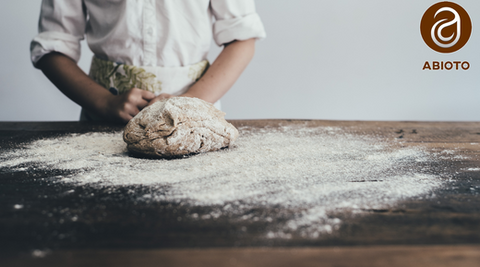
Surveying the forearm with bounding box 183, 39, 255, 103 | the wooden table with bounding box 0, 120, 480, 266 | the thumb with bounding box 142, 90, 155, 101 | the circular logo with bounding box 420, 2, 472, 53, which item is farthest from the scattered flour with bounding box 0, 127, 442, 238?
the circular logo with bounding box 420, 2, 472, 53

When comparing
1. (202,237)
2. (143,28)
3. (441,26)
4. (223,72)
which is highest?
(441,26)

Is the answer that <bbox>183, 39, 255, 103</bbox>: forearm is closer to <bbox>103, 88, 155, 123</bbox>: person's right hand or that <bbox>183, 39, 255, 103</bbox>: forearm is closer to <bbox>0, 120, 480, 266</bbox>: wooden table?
<bbox>103, 88, 155, 123</bbox>: person's right hand

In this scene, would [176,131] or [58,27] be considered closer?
[176,131]

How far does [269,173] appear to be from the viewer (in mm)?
643

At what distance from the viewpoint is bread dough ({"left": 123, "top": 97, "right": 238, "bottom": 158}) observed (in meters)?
0.75

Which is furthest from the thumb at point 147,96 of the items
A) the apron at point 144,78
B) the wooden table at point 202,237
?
the wooden table at point 202,237

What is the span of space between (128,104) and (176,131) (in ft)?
1.16

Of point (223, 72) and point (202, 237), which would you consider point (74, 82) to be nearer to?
point (223, 72)

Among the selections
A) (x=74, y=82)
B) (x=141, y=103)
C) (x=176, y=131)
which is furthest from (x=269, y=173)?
(x=74, y=82)

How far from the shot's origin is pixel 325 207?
1.60 feet

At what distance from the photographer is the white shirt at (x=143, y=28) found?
1160 millimetres

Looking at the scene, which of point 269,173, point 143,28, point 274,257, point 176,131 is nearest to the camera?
point 274,257

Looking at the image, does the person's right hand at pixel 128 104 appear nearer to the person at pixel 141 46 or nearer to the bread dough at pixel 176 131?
the person at pixel 141 46

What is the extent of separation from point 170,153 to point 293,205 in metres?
0.36
